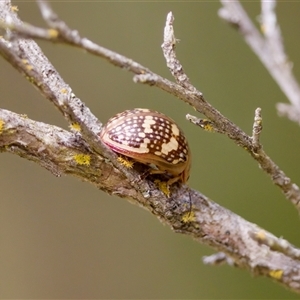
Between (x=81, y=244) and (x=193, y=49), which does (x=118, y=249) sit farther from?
(x=193, y=49)

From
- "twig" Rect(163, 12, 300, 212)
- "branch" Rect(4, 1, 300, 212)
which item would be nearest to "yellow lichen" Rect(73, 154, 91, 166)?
"branch" Rect(4, 1, 300, 212)

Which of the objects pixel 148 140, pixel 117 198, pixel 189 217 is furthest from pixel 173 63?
pixel 117 198

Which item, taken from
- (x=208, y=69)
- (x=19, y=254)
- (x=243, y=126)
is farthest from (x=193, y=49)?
(x=19, y=254)

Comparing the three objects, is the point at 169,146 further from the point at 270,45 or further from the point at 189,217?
the point at 270,45

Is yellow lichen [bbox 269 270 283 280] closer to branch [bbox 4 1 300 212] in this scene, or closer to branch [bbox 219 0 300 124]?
branch [bbox 4 1 300 212]

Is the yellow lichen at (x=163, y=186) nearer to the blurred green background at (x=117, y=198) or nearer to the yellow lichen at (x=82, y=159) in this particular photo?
the yellow lichen at (x=82, y=159)

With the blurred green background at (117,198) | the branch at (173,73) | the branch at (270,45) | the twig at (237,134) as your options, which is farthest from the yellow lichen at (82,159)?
the blurred green background at (117,198)
